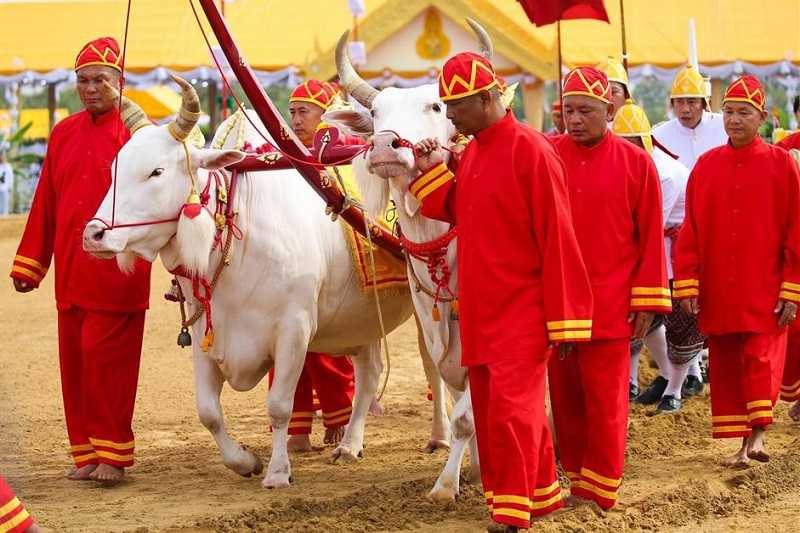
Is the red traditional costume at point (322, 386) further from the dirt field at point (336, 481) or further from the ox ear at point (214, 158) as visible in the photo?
the ox ear at point (214, 158)

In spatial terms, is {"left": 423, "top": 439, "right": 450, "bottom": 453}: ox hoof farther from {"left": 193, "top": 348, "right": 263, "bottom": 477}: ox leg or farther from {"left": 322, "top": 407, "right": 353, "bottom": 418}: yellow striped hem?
{"left": 193, "top": 348, "right": 263, "bottom": 477}: ox leg

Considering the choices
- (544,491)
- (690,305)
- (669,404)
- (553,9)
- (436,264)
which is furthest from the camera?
(553,9)

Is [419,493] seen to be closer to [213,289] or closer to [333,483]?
[333,483]

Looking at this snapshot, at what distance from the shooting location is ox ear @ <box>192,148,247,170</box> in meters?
7.32

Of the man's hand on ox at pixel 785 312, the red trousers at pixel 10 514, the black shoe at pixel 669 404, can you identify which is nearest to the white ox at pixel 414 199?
the man's hand on ox at pixel 785 312

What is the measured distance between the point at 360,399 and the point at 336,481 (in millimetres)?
1004

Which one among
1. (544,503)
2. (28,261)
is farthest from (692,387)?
(28,261)

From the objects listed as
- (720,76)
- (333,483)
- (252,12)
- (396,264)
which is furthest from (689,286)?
(252,12)

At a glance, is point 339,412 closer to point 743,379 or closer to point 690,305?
point 690,305

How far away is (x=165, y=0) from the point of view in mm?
27125

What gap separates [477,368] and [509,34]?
→ 1877cm

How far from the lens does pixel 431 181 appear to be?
6367 millimetres

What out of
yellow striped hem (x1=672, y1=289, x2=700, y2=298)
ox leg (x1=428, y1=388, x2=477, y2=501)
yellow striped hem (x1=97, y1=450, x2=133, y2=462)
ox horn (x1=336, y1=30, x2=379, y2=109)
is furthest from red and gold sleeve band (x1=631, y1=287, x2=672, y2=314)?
yellow striped hem (x1=97, y1=450, x2=133, y2=462)

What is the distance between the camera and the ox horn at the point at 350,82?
735 centimetres
